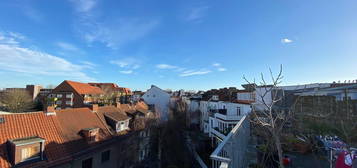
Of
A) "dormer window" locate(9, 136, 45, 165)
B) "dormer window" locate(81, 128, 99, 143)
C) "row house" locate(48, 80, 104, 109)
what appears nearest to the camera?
"dormer window" locate(9, 136, 45, 165)

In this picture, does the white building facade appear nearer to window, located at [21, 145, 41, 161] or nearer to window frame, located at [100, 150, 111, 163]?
window frame, located at [100, 150, 111, 163]

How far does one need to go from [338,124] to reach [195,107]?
32029mm

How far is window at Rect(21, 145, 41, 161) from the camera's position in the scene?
867 cm

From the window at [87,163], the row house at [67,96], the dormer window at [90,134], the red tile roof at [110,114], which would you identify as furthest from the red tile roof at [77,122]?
the row house at [67,96]

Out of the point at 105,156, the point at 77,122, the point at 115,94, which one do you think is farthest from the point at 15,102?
the point at 105,156

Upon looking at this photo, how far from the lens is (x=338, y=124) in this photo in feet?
18.2

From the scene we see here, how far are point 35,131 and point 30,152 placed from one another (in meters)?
1.76

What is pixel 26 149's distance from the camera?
8.79 m

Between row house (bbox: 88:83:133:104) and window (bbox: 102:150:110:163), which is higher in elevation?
row house (bbox: 88:83:133:104)

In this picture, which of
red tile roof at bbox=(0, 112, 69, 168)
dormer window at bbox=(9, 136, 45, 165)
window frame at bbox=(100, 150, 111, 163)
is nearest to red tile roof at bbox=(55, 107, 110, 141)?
red tile roof at bbox=(0, 112, 69, 168)

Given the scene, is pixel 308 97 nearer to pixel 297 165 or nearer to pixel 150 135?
pixel 297 165

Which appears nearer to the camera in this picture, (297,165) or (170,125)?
(297,165)

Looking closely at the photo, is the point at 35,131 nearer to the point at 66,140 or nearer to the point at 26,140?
the point at 26,140

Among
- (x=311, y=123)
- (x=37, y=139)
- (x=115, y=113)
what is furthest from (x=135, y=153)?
(x=311, y=123)
